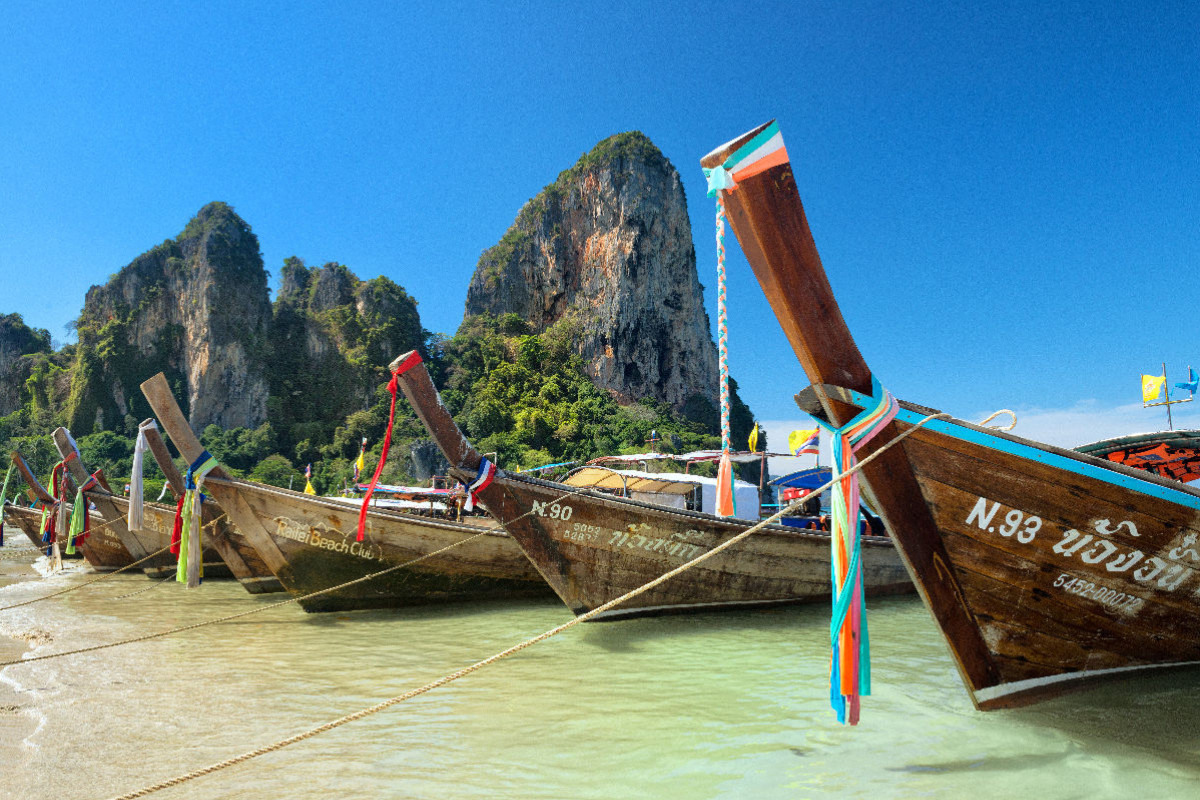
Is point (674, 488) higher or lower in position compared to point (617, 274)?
lower

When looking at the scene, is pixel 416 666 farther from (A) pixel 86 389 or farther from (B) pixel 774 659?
(A) pixel 86 389

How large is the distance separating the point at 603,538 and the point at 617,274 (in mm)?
47355

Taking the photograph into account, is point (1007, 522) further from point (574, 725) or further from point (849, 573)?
point (574, 725)

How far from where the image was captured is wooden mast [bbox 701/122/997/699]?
2.53 meters

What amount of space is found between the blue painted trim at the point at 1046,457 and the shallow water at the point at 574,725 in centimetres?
127

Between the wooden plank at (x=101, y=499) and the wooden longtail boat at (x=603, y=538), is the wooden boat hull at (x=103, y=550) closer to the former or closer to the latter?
the wooden plank at (x=101, y=499)

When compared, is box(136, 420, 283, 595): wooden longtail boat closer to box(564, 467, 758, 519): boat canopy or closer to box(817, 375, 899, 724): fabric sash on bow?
box(564, 467, 758, 519): boat canopy

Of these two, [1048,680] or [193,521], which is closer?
[1048,680]

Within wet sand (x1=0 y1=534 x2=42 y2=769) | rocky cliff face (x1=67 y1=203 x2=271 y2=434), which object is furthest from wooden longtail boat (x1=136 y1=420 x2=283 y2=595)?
rocky cliff face (x1=67 y1=203 x2=271 y2=434)

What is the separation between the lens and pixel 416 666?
17.4ft

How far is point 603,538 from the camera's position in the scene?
630cm

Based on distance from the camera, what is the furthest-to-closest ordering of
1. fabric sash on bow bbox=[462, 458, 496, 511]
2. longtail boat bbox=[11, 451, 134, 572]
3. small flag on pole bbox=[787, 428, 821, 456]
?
1. longtail boat bbox=[11, 451, 134, 572]
2. small flag on pole bbox=[787, 428, 821, 456]
3. fabric sash on bow bbox=[462, 458, 496, 511]

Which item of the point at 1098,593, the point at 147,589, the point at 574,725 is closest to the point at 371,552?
the point at 147,589

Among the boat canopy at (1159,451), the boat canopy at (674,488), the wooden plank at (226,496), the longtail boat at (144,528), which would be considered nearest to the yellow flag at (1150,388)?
the boat canopy at (1159,451)
